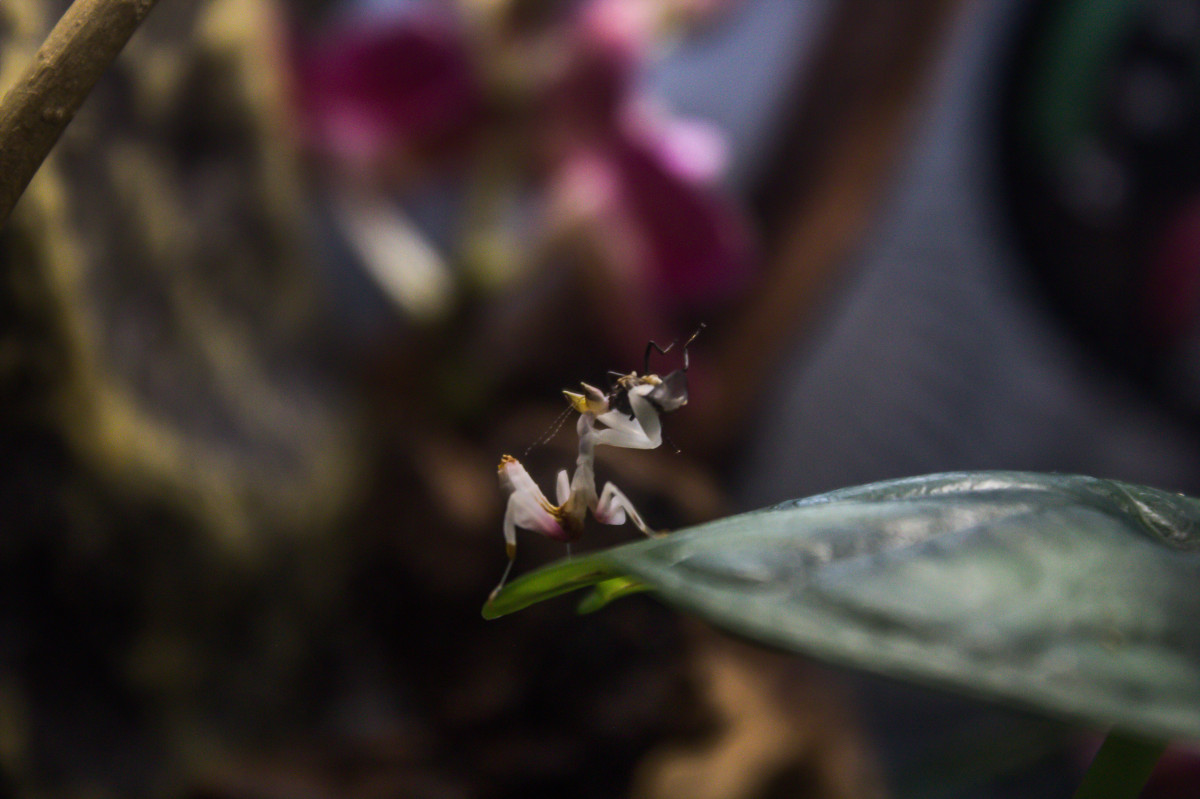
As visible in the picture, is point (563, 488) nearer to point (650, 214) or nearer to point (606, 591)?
point (606, 591)

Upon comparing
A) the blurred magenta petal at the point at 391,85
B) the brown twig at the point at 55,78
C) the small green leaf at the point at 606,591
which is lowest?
the small green leaf at the point at 606,591

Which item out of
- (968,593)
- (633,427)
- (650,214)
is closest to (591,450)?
(633,427)

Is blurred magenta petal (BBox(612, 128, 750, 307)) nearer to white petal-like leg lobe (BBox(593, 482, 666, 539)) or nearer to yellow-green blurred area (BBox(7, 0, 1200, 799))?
yellow-green blurred area (BBox(7, 0, 1200, 799))

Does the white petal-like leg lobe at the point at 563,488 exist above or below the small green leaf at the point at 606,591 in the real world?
below

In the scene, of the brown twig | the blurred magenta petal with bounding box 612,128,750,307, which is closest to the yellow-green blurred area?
the blurred magenta petal with bounding box 612,128,750,307

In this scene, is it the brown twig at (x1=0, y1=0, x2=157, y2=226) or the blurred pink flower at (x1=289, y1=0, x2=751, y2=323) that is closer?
the brown twig at (x1=0, y1=0, x2=157, y2=226)

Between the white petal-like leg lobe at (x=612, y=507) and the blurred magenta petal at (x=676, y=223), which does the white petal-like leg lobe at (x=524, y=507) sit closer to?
the white petal-like leg lobe at (x=612, y=507)

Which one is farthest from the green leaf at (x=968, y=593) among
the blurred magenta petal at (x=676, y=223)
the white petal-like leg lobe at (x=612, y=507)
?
the blurred magenta petal at (x=676, y=223)
